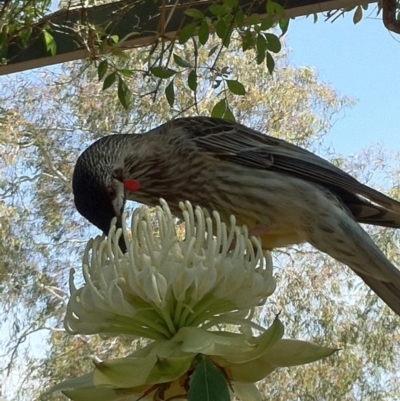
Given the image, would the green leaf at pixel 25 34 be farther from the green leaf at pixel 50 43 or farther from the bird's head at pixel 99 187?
the bird's head at pixel 99 187

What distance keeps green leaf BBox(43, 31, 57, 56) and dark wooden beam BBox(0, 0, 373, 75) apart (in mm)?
20

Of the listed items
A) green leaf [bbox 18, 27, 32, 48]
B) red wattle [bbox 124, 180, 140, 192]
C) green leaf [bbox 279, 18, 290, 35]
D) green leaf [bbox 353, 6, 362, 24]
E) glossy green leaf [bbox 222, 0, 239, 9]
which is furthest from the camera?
green leaf [bbox 353, 6, 362, 24]

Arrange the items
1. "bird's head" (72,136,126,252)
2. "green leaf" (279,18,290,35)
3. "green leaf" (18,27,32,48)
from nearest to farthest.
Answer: "bird's head" (72,136,126,252) → "green leaf" (279,18,290,35) → "green leaf" (18,27,32,48)

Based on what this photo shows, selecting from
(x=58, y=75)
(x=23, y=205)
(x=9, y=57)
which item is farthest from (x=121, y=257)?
(x=23, y=205)

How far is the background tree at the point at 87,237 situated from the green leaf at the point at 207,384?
388 centimetres

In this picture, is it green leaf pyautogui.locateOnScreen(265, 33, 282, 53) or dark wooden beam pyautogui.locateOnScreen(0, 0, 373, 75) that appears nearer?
green leaf pyautogui.locateOnScreen(265, 33, 282, 53)

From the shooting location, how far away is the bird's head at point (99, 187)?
41.8 inches

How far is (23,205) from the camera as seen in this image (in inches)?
235

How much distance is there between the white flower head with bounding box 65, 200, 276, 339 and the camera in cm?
55

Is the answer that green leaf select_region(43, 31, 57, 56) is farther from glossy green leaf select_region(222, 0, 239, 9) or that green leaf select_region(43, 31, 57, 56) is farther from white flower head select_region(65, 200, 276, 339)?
white flower head select_region(65, 200, 276, 339)

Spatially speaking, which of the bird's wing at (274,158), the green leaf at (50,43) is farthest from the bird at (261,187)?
the green leaf at (50,43)

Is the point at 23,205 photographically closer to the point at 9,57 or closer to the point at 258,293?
the point at 9,57

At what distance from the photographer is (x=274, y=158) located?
4.79 feet

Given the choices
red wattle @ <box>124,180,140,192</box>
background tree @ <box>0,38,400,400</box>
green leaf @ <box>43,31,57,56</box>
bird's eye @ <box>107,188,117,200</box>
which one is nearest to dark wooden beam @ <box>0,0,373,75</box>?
green leaf @ <box>43,31,57,56</box>
